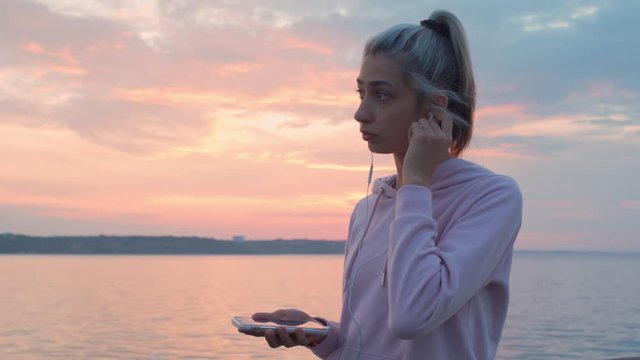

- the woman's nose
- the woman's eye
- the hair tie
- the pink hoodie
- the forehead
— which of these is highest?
the hair tie

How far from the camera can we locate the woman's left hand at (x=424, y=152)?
1.97 m

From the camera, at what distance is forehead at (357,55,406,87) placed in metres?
2.02

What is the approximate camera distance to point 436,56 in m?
2.05

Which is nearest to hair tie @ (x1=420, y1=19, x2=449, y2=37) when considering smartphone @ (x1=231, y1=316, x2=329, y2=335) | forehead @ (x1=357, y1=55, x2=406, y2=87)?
forehead @ (x1=357, y1=55, x2=406, y2=87)

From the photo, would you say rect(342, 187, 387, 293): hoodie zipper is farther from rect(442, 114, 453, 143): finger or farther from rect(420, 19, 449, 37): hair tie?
rect(420, 19, 449, 37): hair tie

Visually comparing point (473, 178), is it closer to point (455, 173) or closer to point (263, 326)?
point (455, 173)

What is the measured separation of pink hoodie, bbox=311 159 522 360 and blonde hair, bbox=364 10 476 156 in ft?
0.53

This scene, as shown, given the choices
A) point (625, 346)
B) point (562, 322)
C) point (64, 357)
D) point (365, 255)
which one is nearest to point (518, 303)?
point (562, 322)

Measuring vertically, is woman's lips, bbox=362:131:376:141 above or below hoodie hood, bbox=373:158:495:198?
above

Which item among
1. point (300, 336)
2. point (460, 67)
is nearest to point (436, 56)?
point (460, 67)

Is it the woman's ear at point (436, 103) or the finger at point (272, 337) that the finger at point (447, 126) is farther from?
the finger at point (272, 337)

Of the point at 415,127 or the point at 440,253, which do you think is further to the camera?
the point at 415,127

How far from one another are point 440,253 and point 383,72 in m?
0.47

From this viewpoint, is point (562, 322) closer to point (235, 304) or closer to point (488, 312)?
point (235, 304)
